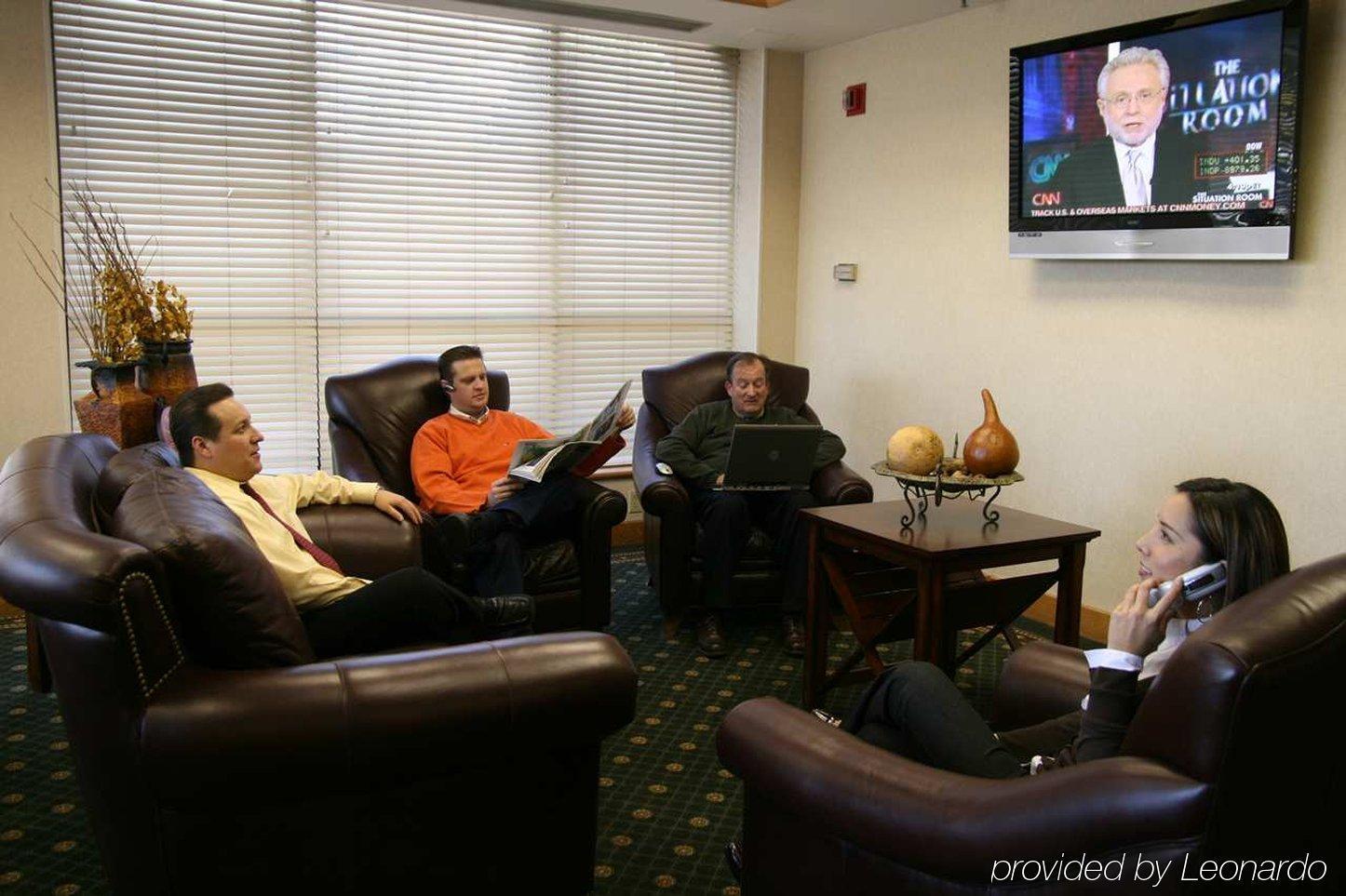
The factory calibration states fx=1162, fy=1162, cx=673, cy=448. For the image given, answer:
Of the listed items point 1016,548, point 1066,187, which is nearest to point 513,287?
point 1066,187

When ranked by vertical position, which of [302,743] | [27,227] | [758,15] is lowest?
[302,743]

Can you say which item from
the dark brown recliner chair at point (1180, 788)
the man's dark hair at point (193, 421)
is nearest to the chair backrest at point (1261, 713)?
the dark brown recliner chair at point (1180, 788)

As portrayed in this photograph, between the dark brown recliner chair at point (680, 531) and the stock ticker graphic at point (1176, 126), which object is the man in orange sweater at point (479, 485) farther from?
the stock ticker graphic at point (1176, 126)

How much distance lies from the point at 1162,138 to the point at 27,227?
3969 millimetres

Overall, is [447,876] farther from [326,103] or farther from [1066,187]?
[326,103]

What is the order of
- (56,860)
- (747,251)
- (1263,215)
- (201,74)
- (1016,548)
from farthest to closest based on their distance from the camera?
(747,251), (201,74), (1263,215), (1016,548), (56,860)

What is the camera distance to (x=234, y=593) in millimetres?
1992

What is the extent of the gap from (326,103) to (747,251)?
208cm

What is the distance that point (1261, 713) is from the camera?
1.35 meters

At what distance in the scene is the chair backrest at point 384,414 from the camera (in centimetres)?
413

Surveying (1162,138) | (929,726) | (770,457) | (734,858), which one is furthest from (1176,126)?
(734,858)

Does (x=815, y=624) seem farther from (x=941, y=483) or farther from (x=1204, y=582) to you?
(x=1204, y=582)

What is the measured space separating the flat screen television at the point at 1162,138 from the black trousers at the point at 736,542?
1.36 metres

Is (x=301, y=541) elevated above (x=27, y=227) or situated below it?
below
